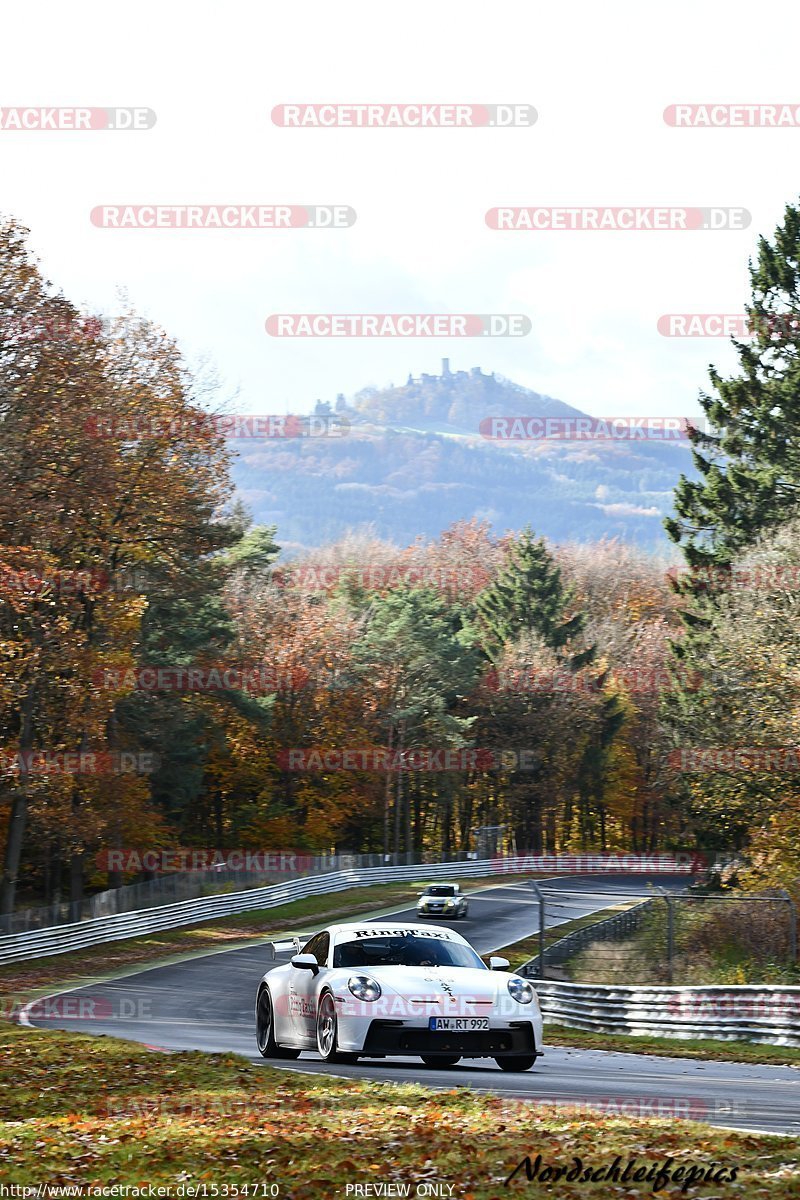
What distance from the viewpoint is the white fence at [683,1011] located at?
811 inches

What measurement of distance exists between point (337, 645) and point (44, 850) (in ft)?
88.0

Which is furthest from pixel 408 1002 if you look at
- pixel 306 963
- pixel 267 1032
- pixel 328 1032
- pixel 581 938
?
pixel 581 938

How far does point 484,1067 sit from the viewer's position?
50.7 ft

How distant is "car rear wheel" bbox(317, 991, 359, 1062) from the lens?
14352 millimetres

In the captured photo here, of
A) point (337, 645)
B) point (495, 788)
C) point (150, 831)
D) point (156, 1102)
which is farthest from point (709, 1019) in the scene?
point (495, 788)

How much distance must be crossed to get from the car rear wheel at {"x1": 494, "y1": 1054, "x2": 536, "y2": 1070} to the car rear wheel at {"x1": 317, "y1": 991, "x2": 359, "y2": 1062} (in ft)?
4.78

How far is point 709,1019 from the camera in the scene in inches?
866

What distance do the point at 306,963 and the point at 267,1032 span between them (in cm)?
174

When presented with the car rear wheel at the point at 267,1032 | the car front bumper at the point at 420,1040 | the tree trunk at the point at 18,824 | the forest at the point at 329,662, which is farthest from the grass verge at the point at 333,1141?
the tree trunk at the point at 18,824

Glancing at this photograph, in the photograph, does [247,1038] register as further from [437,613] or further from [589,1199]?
[437,613]

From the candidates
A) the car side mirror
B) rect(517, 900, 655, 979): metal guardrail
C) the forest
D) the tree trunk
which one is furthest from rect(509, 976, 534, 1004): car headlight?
the tree trunk

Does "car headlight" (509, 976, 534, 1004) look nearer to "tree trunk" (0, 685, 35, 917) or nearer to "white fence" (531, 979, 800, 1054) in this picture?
"white fence" (531, 979, 800, 1054)

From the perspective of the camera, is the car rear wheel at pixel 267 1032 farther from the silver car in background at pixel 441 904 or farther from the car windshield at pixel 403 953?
the silver car in background at pixel 441 904

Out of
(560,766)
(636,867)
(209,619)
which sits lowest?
(636,867)
